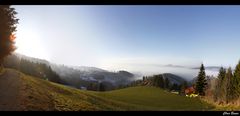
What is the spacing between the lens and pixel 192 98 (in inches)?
493

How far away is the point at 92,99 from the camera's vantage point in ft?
39.5

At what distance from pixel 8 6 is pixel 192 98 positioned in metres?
5.77

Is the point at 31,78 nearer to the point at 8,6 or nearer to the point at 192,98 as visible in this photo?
the point at 8,6

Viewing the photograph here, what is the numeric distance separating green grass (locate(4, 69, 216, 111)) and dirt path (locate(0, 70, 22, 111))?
0.19 meters

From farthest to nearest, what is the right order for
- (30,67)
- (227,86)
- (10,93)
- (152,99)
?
(227,86) → (152,99) → (30,67) → (10,93)

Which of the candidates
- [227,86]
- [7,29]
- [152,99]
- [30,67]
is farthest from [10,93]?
[227,86]

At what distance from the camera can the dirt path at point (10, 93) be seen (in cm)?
1148

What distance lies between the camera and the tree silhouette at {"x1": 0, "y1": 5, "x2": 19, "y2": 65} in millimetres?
11617

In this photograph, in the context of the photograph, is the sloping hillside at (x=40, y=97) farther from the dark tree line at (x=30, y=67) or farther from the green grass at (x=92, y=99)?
the dark tree line at (x=30, y=67)

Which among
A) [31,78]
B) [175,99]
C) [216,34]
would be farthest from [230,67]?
[31,78]

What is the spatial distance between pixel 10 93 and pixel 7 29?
1.75m

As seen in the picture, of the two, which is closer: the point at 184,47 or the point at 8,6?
the point at 8,6

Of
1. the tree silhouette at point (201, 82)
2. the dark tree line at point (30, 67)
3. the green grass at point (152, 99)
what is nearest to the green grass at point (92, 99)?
the green grass at point (152, 99)

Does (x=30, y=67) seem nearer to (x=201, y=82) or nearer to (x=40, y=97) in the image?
(x=40, y=97)
